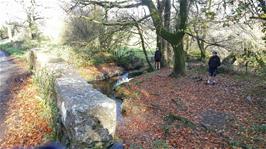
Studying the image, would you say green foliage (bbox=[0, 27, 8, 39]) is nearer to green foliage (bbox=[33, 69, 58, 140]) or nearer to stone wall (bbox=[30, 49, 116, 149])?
green foliage (bbox=[33, 69, 58, 140])

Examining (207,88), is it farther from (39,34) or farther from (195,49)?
(39,34)

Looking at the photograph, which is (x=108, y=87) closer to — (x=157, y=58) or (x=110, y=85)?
(x=110, y=85)

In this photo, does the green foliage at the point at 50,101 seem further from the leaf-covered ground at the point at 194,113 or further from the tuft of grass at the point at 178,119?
the tuft of grass at the point at 178,119

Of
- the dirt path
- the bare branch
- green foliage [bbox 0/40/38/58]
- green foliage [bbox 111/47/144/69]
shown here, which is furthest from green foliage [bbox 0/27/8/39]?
the bare branch

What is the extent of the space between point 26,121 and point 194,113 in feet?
→ 21.9

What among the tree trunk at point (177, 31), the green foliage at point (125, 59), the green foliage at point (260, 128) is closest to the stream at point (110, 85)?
the green foliage at point (125, 59)

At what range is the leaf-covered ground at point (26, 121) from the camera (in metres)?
9.94

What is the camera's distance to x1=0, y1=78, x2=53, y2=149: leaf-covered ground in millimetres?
9938

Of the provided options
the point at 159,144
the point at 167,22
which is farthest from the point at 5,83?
the point at 167,22

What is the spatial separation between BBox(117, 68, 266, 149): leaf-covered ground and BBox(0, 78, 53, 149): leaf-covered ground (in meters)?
2.55

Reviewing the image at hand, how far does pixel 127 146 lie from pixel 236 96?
7523 millimetres

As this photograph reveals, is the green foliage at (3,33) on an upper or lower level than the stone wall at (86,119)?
upper

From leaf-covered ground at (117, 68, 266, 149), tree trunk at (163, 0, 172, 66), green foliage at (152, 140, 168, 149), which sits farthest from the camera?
tree trunk at (163, 0, 172, 66)

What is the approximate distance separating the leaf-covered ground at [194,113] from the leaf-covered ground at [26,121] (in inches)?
100
